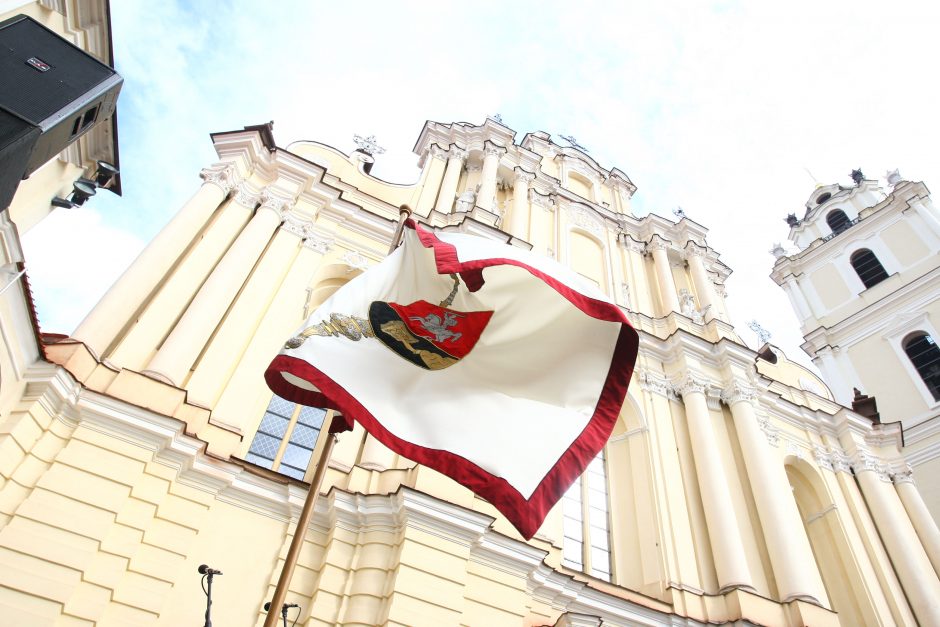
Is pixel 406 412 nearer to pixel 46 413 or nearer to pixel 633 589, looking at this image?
pixel 46 413

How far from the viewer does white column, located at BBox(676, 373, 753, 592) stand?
11055 mm

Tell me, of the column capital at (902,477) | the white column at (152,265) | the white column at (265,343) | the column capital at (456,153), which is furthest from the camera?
the column capital at (456,153)

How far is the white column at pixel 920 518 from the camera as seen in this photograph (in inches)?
573

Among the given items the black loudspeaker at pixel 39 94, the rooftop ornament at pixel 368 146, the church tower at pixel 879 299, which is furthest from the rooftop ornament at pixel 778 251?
the black loudspeaker at pixel 39 94

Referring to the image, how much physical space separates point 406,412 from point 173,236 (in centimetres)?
705

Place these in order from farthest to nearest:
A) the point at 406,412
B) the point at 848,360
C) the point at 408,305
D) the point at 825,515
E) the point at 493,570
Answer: the point at 848,360 → the point at 825,515 → the point at 493,570 → the point at 408,305 → the point at 406,412

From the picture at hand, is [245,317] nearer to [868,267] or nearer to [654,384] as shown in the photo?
[654,384]

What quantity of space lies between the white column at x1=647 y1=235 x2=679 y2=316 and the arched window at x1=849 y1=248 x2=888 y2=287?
16.6m

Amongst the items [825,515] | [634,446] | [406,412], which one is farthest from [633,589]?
[406,412]

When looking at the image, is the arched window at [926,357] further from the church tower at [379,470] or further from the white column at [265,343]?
the white column at [265,343]

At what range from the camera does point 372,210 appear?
14.9 metres

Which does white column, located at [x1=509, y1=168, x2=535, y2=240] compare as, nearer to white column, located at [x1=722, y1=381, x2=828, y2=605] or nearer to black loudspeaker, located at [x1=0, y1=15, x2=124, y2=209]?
white column, located at [x1=722, y1=381, x2=828, y2=605]

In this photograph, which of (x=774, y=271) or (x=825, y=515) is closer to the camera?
(x=825, y=515)

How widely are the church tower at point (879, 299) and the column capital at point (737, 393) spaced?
→ 11.3 m
